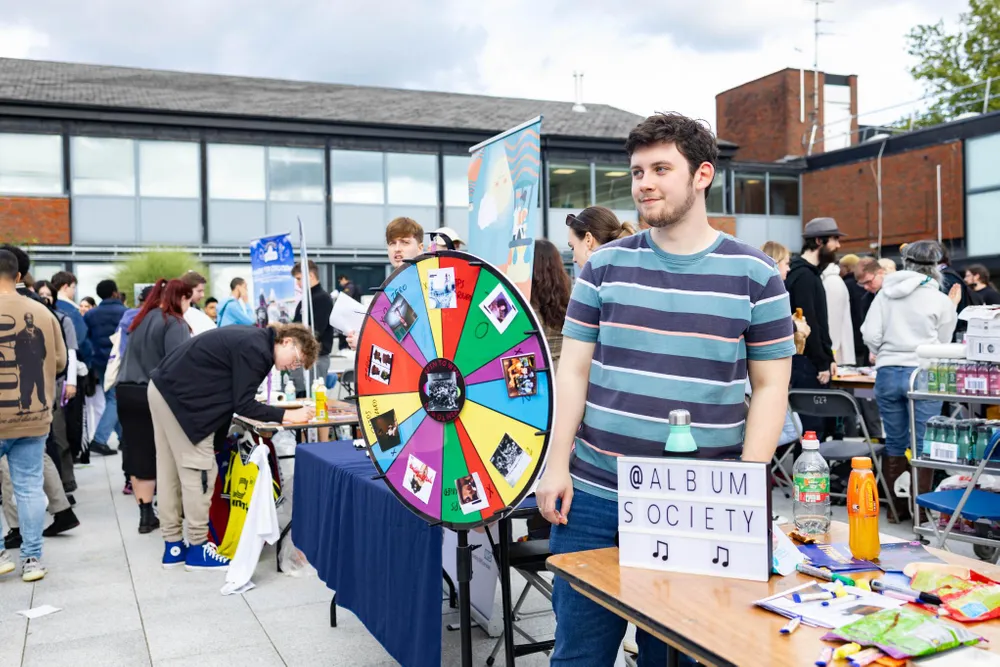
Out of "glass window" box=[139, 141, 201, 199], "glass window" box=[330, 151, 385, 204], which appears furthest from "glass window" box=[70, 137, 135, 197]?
"glass window" box=[330, 151, 385, 204]

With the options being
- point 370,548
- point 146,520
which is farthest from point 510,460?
point 146,520

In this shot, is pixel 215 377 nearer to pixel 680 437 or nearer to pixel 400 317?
pixel 400 317

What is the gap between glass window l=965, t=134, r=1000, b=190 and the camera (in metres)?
18.8

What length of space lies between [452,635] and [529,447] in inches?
82.0

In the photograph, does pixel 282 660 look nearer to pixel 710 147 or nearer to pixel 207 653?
pixel 207 653

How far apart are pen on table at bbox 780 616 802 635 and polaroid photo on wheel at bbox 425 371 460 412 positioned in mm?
1096

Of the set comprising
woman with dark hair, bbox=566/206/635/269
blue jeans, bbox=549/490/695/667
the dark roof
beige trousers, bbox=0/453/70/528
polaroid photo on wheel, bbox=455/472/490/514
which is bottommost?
beige trousers, bbox=0/453/70/528

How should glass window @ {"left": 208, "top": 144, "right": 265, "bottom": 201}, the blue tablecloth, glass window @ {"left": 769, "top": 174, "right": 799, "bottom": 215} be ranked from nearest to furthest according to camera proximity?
the blue tablecloth, glass window @ {"left": 208, "top": 144, "right": 265, "bottom": 201}, glass window @ {"left": 769, "top": 174, "right": 799, "bottom": 215}

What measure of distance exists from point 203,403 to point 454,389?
3002 mm

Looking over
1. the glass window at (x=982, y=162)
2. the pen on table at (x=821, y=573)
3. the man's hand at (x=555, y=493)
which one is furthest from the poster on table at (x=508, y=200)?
the glass window at (x=982, y=162)

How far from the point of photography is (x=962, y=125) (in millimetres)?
19547

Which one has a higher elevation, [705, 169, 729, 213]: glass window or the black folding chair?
[705, 169, 729, 213]: glass window

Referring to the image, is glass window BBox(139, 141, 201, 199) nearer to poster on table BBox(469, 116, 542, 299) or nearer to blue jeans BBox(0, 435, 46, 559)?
blue jeans BBox(0, 435, 46, 559)

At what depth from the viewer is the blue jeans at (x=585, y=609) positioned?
2.17 meters
